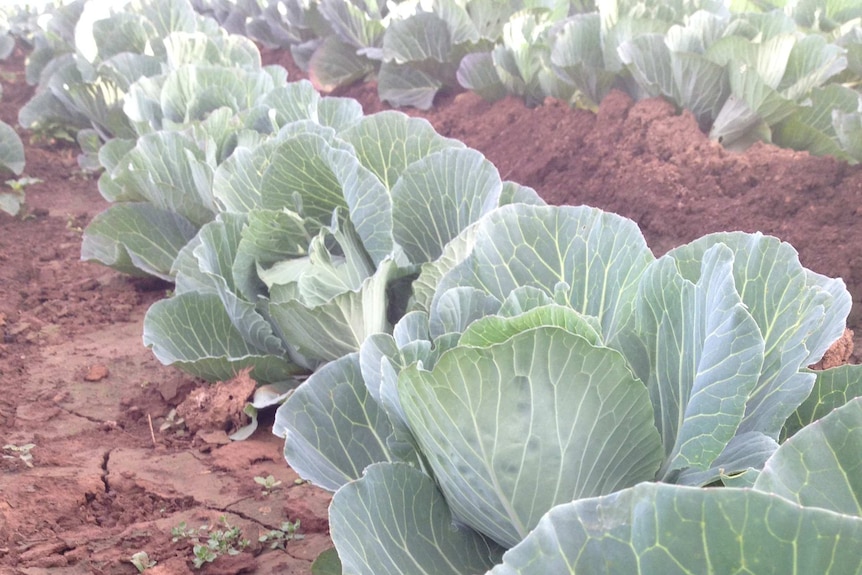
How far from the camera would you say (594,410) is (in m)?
1.36

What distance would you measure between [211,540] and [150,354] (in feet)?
5.33

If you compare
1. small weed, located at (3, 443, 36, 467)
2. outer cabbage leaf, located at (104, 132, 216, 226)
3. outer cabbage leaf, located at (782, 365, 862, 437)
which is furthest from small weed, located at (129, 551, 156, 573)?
outer cabbage leaf, located at (104, 132, 216, 226)

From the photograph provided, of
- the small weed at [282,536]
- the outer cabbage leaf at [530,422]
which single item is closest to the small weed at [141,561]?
the small weed at [282,536]

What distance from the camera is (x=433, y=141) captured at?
299 cm

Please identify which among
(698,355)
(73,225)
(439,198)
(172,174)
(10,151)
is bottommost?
(73,225)

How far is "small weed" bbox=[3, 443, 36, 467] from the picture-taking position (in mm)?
2717

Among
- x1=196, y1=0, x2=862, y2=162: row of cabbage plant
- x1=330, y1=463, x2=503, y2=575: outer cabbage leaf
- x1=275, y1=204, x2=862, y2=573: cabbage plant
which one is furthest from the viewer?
x1=196, y1=0, x2=862, y2=162: row of cabbage plant

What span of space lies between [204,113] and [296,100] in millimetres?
810

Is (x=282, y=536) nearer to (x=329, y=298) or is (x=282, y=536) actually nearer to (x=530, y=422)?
(x=329, y=298)

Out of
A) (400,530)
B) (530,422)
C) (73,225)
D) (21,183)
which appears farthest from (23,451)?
(21,183)

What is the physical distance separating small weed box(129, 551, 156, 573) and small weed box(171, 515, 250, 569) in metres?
0.09

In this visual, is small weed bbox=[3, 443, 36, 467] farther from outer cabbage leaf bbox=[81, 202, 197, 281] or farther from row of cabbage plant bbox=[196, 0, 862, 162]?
row of cabbage plant bbox=[196, 0, 862, 162]

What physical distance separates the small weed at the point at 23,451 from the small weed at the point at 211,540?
0.77 metres

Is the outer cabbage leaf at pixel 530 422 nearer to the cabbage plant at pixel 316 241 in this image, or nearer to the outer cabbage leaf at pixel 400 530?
the outer cabbage leaf at pixel 400 530
